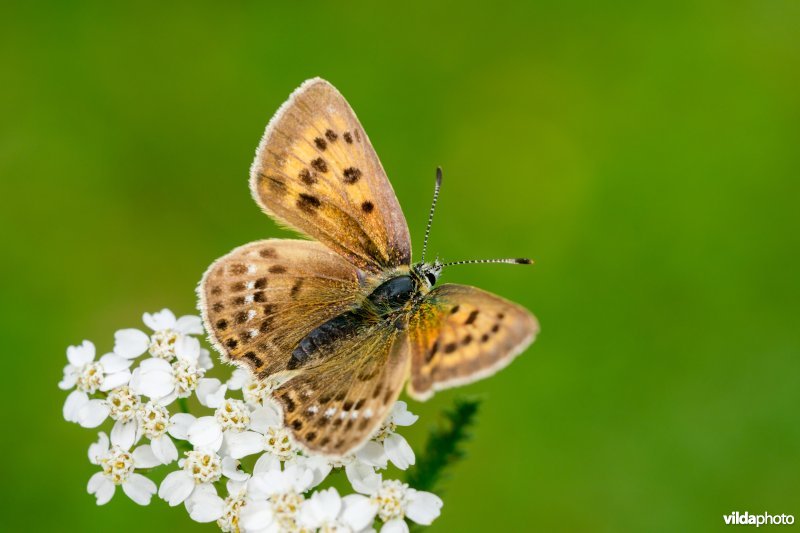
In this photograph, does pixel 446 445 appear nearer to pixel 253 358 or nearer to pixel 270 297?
pixel 253 358

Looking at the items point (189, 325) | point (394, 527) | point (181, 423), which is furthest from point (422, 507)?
point (189, 325)

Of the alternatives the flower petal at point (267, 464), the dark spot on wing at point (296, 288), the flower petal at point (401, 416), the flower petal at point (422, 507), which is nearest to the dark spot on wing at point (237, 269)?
the dark spot on wing at point (296, 288)

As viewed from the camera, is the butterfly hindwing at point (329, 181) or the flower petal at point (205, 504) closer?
the flower petal at point (205, 504)

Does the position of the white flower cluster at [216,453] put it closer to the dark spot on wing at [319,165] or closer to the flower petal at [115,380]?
the flower petal at [115,380]

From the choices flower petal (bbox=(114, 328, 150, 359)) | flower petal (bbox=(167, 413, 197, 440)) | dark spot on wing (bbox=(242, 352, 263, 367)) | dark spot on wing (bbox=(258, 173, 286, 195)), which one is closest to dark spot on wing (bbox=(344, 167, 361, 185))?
dark spot on wing (bbox=(258, 173, 286, 195))

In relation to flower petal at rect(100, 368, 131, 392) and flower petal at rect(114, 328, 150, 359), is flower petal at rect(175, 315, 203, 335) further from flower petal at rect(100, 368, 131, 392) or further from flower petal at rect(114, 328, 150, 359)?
flower petal at rect(100, 368, 131, 392)

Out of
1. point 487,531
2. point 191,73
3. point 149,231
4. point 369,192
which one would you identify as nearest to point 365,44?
point 191,73
